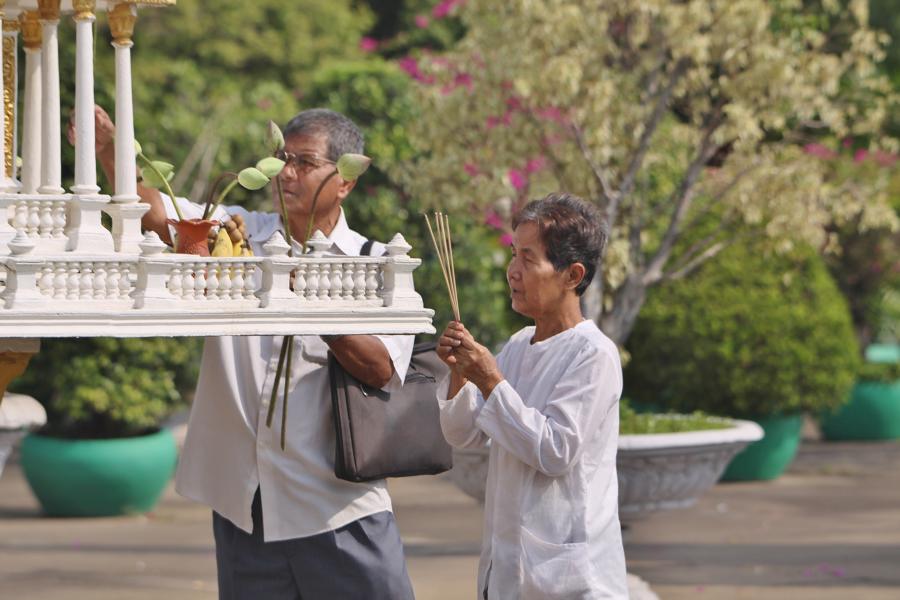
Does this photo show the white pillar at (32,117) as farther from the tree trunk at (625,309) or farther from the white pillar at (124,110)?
the tree trunk at (625,309)

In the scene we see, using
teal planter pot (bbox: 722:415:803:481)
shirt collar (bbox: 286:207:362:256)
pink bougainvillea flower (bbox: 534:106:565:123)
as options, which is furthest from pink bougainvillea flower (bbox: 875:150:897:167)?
shirt collar (bbox: 286:207:362:256)

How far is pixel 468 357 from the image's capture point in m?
3.66

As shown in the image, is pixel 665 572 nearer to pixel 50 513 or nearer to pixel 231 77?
pixel 50 513

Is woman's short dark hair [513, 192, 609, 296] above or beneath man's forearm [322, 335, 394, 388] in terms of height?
above

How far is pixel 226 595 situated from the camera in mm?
4199

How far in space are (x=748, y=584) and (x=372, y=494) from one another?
4.81 m

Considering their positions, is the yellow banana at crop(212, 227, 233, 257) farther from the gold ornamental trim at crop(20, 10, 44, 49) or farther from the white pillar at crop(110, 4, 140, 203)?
the gold ornamental trim at crop(20, 10, 44, 49)

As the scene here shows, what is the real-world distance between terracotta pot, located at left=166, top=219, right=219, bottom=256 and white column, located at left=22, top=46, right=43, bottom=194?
0.77 meters

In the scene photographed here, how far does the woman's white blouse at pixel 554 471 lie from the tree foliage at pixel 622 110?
486cm

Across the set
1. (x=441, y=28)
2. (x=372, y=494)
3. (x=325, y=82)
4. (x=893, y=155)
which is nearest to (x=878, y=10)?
(x=893, y=155)

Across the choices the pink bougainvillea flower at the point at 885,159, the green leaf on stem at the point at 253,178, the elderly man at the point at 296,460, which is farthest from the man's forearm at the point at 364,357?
the pink bougainvillea flower at the point at 885,159

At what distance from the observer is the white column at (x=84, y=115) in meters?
3.76

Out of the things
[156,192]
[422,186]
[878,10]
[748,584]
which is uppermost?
[878,10]

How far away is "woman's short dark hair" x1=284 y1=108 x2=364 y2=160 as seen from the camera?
4.16 metres
